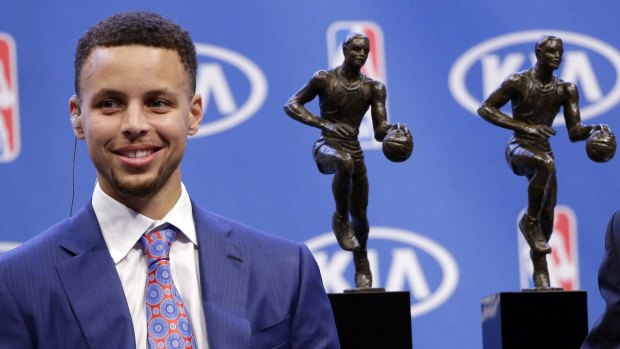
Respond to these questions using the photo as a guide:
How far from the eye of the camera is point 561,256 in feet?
13.0

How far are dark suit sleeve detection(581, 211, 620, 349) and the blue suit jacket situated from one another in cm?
45

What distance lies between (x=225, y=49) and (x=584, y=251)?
1.37 meters

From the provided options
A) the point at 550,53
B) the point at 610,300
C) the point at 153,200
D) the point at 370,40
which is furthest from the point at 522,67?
the point at 153,200

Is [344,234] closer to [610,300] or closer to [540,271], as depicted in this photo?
[540,271]

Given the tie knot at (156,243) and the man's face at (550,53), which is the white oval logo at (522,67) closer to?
the man's face at (550,53)

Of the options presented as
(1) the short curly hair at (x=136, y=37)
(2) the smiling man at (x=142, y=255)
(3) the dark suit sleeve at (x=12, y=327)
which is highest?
(1) the short curly hair at (x=136, y=37)

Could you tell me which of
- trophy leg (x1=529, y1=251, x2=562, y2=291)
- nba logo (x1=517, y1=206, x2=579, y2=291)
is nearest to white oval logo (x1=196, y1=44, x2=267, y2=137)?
nba logo (x1=517, y1=206, x2=579, y2=291)

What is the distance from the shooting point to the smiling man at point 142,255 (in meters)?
1.78

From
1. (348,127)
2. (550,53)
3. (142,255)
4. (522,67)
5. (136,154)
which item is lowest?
(142,255)

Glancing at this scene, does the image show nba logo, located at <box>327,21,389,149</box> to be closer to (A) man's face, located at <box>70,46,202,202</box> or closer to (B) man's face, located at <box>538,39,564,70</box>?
(B) man's face, located at <box>538,39,564,70</box>

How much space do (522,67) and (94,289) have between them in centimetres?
253

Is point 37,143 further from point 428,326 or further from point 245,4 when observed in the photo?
point 428,326

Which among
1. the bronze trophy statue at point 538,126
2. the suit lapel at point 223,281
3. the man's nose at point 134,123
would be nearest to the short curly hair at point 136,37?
the man's nose at point 134,123

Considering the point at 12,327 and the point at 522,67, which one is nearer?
the point at 12,327
